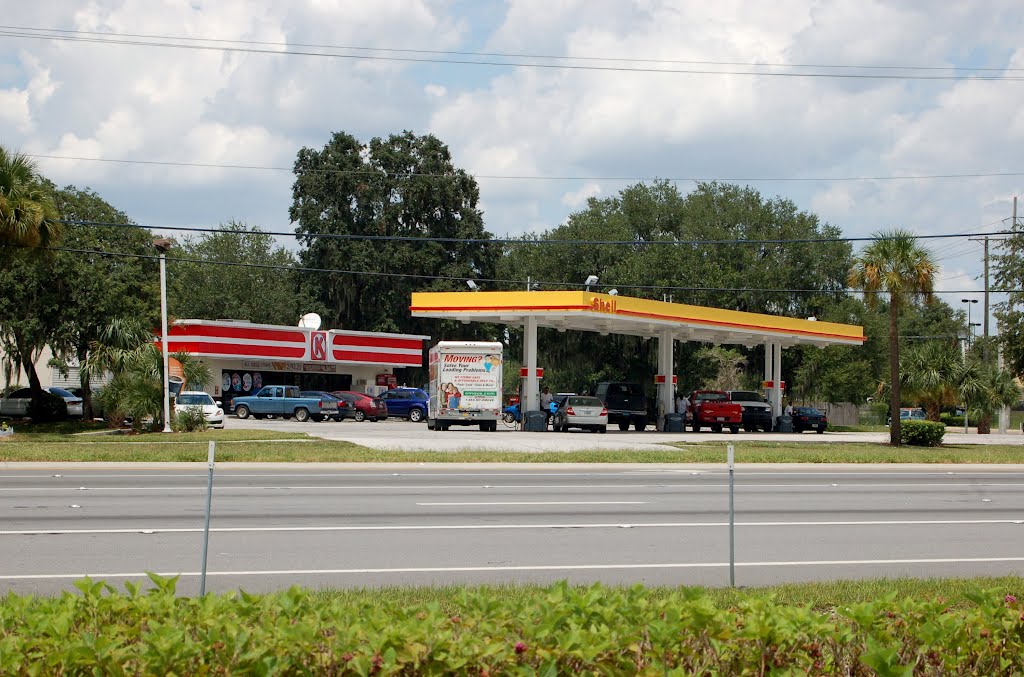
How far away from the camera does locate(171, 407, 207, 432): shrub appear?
113 ft

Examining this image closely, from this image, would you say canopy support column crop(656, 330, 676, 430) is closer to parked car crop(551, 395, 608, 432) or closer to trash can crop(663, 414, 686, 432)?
trash can crop(663, 414, 686, 432)

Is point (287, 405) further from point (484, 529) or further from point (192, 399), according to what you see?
point (484, 529)

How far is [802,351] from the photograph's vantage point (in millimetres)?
69375

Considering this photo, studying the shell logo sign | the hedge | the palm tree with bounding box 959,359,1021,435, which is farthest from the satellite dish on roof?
the hedge

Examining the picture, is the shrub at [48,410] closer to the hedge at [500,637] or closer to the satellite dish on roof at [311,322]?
the satellite dish on roof at [311,322]

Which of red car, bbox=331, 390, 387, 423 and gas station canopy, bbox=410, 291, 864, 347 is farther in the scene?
red car, bbox=331, 390, 387, 423

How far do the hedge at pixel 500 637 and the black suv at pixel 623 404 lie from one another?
3948 centimetres

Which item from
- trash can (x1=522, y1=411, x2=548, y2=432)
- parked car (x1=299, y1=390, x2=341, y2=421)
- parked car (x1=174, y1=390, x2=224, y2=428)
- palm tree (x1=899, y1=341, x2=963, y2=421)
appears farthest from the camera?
parked car (x1=299, y1=390, x2=341, y2=421)

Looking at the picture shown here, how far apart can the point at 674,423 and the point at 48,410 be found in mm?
25867

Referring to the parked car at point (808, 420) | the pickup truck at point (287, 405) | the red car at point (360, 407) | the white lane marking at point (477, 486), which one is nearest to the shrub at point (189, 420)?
the pickup truck at point (287, 405)

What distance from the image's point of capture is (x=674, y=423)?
4381 centimetres

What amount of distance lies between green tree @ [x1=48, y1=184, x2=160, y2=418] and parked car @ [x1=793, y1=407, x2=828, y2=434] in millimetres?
28694

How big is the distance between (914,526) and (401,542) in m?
6.77

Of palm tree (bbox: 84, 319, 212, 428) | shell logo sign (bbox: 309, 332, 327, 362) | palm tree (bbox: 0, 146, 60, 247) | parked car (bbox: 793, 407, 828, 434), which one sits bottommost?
parked car (bbox: 793, 407, 828, 434)
